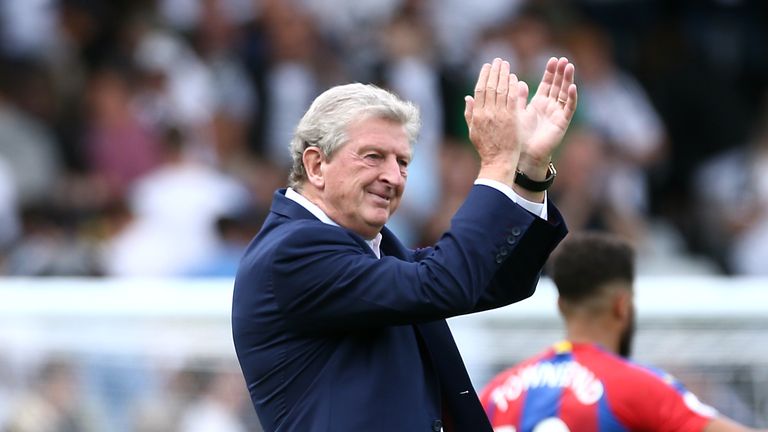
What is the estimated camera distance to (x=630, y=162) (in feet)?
32.3

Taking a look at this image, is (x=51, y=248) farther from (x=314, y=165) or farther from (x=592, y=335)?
(x=314, y=165)

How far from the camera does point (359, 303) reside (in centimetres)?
333

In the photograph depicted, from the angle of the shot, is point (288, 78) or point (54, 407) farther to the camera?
point (288, 78)

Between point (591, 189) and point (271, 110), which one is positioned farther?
point (271, 110)

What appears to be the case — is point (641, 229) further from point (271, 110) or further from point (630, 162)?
point (271, 110)

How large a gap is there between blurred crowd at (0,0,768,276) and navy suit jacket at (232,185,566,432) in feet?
16.3

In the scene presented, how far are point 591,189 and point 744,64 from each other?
2474 mm

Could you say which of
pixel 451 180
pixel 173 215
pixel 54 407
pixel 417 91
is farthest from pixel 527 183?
pixel 417 91

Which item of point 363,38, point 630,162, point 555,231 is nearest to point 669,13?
point 630,162

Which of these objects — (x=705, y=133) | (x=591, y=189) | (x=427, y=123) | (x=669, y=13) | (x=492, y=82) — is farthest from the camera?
(x=669, y=13)

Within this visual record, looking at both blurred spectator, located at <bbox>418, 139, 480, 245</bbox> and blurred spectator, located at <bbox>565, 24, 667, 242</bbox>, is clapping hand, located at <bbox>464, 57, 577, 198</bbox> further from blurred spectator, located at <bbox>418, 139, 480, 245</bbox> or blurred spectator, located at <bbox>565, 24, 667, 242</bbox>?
blurred spectator, located at <bbox>565, 24, 667, 242</bbox>

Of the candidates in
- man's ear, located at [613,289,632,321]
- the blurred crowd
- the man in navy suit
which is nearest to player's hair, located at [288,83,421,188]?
the man in navy suit

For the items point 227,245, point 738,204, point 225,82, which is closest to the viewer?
point 227,245

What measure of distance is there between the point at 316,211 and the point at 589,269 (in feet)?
4.70
